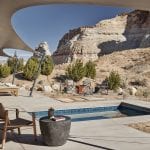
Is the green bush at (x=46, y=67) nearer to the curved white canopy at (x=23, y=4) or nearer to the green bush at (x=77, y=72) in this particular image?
the green bush at (x=77, y=72)

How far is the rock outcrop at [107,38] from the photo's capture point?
59750 mm

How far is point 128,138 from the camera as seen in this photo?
Answer: 5.86m

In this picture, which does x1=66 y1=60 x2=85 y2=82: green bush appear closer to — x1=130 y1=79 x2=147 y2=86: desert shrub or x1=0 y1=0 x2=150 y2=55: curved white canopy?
x1=130 y1=79 x2=147 y2=86: desert shrub

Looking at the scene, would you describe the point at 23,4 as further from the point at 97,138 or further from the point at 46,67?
the point at 46,67

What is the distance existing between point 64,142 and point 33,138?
0.77 metres

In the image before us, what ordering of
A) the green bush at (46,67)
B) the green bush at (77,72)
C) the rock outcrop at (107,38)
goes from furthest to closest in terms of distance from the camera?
1. the rock outcrop at (107,38)
2. the green bush at (46,67)
3. the green bush at (77,72)

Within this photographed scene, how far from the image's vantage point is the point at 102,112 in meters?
10.9

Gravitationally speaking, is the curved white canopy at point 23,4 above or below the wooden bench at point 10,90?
above

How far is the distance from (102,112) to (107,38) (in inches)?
2236

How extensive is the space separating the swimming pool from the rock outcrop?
43160mm

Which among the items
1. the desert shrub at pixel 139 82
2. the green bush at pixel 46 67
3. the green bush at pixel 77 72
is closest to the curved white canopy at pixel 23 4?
the green bush at pixel 77 72

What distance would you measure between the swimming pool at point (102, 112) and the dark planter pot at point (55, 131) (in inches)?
169

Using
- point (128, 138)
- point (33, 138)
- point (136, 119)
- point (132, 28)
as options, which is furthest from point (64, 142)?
point (132, 28)

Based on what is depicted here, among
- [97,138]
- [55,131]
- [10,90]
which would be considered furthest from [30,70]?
[55,131]
